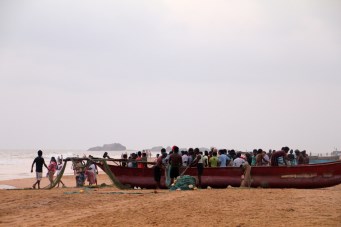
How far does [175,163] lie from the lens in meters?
17.5

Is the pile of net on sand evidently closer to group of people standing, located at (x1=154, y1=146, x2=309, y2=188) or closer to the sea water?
group of people standing, located at (x1=154, y1=146, x2=309, y2=188)

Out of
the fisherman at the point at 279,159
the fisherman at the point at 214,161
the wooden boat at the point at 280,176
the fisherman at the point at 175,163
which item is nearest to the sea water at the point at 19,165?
the fisherman at the point at 175,163

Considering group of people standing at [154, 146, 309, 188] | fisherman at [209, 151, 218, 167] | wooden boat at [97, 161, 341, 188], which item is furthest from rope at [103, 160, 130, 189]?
fisherman at [209, 151, 218, 167]

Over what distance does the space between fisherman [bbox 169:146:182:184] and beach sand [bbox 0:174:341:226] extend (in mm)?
2920

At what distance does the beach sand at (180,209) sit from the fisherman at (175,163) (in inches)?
115

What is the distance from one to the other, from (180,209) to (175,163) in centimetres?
626

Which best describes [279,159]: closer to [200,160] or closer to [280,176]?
[280,176]

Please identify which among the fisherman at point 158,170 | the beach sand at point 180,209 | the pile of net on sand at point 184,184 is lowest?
the beach sand at point 180,209

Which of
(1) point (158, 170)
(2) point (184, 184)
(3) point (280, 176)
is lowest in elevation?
(2) point (184, 184)

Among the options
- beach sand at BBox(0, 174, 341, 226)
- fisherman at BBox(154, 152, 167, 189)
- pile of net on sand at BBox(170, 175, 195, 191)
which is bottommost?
beach sand at BBox(0, 174, 341, 226)

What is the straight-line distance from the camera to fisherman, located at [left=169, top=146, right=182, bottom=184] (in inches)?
689

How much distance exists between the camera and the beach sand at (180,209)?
31.5ft

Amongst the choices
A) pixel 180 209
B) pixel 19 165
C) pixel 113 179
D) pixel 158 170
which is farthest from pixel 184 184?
pixel 19 165

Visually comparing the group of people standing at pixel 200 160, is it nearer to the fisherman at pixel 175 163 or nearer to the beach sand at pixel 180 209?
the fisherman at pixel 175 163
